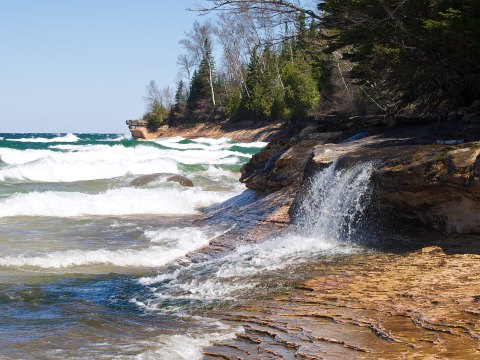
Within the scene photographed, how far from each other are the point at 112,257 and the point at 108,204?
21.3 feet

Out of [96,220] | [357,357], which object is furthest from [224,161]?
A: [357,357]

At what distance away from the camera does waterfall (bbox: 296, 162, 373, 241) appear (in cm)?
907

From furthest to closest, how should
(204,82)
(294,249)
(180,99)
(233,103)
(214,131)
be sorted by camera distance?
(180,99), (204,82), (214,131), (233,103), (294,249)

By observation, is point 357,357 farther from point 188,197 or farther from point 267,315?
point 188,197

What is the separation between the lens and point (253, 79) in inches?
2493

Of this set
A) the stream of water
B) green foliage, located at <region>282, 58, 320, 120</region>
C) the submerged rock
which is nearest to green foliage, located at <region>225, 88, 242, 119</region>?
green foliage, located at <region>282, 58, 320, 120</region>

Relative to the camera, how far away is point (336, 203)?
945 centimetres

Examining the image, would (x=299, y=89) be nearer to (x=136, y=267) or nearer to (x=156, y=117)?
(x=156, y=117)

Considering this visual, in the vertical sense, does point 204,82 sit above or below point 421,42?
above

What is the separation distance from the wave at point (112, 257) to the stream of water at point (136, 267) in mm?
16

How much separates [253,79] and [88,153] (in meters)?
26.3

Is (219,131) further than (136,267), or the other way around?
(219,131)

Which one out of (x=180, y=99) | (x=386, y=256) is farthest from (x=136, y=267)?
(x=180, y=99)

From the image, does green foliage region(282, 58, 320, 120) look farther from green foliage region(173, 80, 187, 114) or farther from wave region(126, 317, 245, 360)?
wave region(126, 317, 245, 360)
